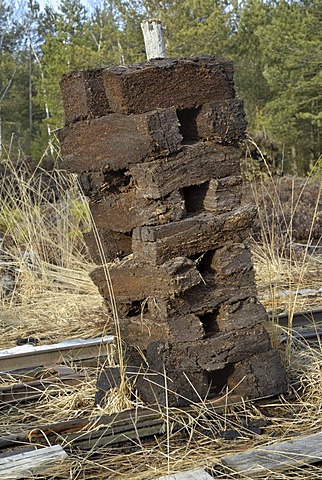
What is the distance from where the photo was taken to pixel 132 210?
3.81m

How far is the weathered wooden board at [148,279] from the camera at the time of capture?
3648 millimetres

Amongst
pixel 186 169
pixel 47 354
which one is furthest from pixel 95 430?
pixel 47 354

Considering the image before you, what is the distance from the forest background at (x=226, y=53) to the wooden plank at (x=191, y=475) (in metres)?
21.3

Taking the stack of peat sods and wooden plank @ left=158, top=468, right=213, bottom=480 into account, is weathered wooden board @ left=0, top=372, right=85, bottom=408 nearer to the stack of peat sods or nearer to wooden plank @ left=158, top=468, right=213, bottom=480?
the stack of peat sods

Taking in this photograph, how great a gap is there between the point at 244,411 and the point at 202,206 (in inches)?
41.6

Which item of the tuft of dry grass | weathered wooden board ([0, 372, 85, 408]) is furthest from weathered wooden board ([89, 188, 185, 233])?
the tuft of dry grass

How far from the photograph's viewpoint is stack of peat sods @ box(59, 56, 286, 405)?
144 inches

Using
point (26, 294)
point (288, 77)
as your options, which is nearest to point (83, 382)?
point (26, 294)

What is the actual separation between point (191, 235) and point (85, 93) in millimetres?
897

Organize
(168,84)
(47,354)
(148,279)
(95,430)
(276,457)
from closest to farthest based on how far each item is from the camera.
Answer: (276,457) → (95,430) → (168,84) → (148,279) → (47,354)

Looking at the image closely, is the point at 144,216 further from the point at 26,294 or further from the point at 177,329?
the point at 26,294

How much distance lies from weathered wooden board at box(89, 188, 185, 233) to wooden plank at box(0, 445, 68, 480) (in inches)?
46.0

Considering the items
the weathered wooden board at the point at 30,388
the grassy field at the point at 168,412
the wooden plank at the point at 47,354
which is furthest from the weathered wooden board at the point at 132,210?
the wooden plank at the point at 47,354

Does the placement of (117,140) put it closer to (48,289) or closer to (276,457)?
(276,457)
